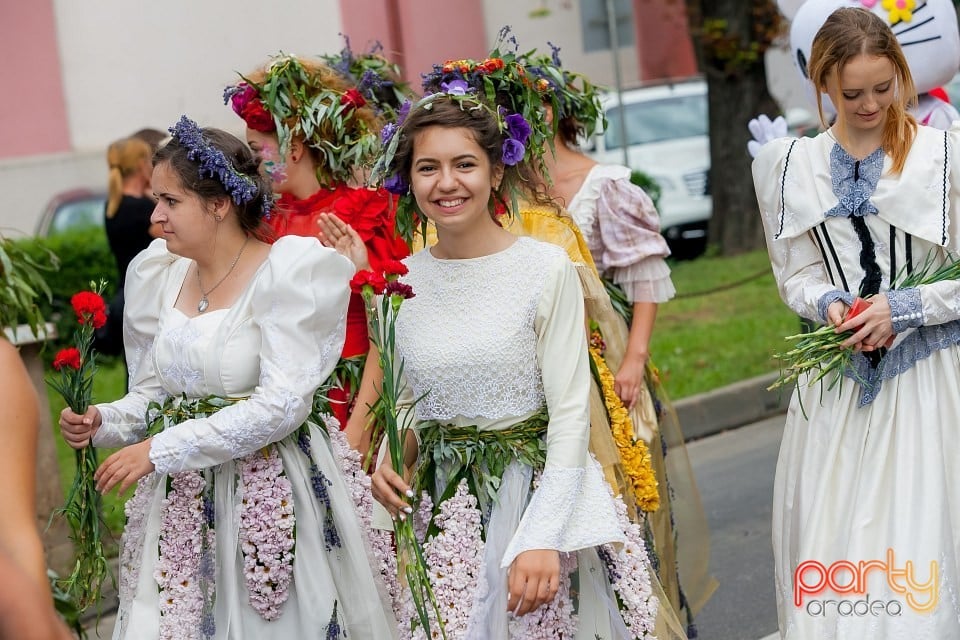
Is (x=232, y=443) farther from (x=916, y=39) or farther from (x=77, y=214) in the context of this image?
(x=77, y=214)

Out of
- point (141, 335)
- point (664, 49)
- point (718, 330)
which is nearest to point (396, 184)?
point (141, 335)

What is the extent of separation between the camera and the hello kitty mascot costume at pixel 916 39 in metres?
5.99

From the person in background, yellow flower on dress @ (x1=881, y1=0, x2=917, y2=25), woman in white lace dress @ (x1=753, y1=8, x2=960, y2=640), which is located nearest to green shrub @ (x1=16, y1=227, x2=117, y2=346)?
yellow flower on dress @ (x1=881, y1=0, x2=917, y2=25)

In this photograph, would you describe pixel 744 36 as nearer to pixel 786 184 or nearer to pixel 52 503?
pixel 52 503

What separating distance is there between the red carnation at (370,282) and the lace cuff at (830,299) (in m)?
1.35

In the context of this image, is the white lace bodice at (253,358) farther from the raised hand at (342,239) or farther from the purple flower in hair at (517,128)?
the raised hand at (342,239)

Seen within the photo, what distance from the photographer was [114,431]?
4094 millimetres

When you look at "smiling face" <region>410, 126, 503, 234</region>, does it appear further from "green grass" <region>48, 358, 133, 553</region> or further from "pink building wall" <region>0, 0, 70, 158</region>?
"pink building wall" <region>0, 0, 70, 158</region>

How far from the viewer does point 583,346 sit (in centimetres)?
377

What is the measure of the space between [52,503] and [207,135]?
337cm

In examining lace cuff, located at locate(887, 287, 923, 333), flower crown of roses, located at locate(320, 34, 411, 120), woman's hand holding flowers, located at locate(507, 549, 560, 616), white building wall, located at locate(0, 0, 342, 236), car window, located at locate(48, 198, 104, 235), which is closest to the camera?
woman's hand holding flowers, located at locate(507, 549, 560, 616)

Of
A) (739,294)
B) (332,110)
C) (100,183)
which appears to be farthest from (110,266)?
(332,110)

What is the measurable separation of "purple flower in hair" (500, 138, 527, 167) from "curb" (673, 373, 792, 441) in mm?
5735

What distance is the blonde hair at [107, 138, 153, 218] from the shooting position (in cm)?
798
